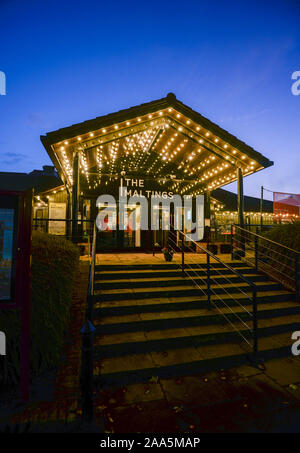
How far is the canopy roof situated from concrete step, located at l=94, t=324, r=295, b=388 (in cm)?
734

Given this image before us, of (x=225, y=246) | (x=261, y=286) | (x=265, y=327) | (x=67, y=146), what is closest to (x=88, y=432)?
(x=265, y=327)

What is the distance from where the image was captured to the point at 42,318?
309cm

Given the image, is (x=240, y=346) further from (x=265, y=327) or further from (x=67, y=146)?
(x=67, y=146)

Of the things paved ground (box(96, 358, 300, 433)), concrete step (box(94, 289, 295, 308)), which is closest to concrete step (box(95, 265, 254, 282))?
concrete step (box(94, 289, 295, 308))

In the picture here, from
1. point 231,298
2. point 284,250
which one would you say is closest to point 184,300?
point 231,298

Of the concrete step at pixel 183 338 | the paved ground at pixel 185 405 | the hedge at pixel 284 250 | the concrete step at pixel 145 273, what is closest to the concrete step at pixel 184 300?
the concrete step at pixel 183 338

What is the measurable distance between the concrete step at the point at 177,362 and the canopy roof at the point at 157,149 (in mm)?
7336

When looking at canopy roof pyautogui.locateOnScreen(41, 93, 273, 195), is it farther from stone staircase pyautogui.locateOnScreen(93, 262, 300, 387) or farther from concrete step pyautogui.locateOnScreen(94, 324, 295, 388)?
concrete step pyautogui.locateOnScreen(94, 324, 295, 388)

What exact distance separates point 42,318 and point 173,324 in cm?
246

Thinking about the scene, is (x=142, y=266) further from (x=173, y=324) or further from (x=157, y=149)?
(x=157, y=149)

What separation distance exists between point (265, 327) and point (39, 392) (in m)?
4.22

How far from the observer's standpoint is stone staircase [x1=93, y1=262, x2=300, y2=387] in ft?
11.0

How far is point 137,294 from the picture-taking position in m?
5.06

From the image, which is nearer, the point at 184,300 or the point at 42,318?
the point at 42,318
